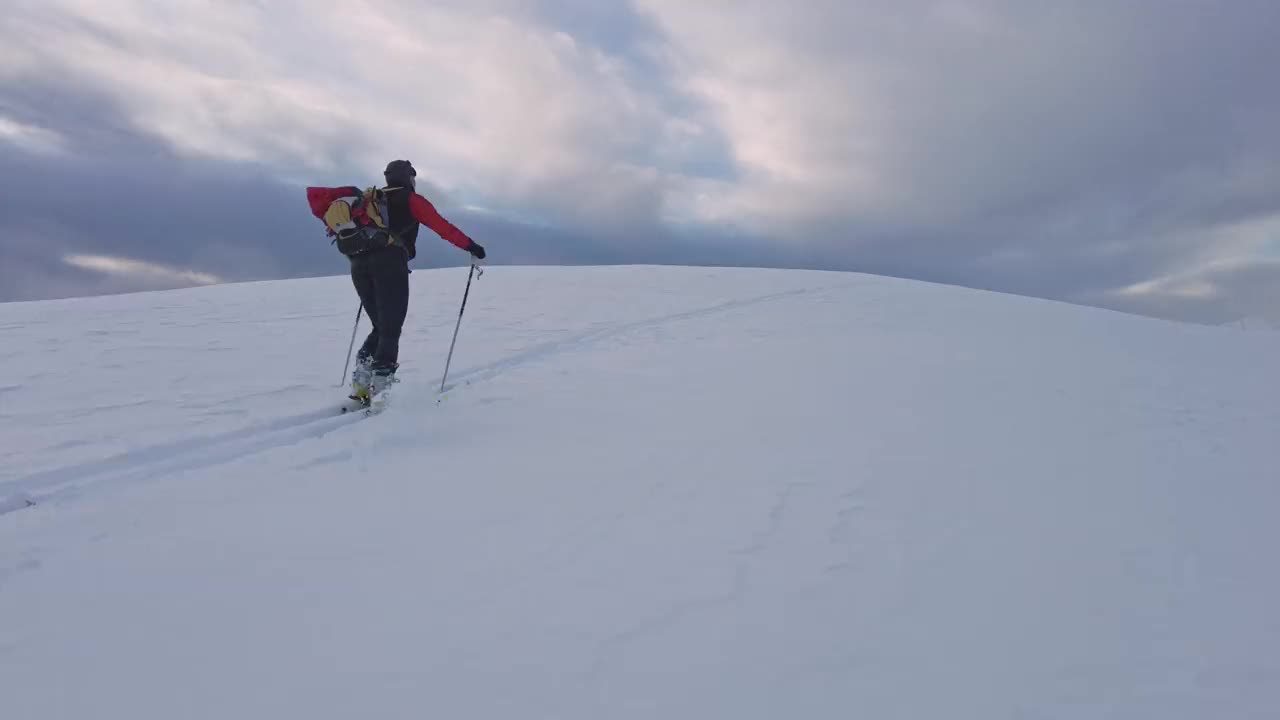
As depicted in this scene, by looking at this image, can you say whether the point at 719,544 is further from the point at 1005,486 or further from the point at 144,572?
the point at 144,572

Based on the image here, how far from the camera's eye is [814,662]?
2.08m

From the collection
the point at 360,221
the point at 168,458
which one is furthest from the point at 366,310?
the point at 168,458

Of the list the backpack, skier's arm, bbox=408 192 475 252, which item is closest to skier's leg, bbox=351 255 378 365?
the backpack

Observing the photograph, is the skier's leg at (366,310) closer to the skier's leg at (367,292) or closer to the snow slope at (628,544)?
the skier's leg at (367,292)

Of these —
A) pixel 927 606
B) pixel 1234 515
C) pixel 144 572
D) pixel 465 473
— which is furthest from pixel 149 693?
pixel 1234 515

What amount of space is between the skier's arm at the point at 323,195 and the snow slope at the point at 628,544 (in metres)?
1.55

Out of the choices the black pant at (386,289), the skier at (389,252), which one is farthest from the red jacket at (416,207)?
the black pant at (386,289)

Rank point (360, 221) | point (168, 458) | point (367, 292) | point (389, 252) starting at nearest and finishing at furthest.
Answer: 1. point (168, 458)
2. point (360, 221)
3. point (389, 252)
4. point (367, 292)

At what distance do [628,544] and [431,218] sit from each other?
3252 mm

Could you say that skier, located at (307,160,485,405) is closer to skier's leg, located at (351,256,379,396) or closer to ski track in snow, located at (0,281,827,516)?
skier's leg, located at (351,256,379,396)

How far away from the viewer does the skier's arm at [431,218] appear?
4.92 metres

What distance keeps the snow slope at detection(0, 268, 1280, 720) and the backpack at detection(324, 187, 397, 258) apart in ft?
4.32

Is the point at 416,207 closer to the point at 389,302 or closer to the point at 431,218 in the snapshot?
the point at 431,218

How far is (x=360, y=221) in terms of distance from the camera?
16.1ft
